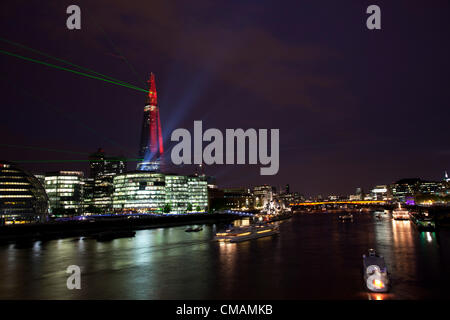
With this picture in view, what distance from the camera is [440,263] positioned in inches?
1522

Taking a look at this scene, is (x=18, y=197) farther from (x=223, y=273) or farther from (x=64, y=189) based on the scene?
(x=64, y=189)

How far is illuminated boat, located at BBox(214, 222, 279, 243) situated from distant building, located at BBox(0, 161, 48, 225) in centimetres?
6023

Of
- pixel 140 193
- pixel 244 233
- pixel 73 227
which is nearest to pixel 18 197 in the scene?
pixel 73 227

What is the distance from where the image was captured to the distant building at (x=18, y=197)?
299 ft

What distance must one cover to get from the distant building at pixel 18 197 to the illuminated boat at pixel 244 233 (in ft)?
198

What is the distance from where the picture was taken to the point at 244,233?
69625 mm

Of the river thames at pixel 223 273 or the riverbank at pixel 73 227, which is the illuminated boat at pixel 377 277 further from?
the riverbank at pixel 73 227

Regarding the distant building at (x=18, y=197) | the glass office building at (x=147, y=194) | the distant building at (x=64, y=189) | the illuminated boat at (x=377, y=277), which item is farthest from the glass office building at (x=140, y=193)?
the illuminated boat at (x=377, y=277)

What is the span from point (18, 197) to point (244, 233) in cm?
6713

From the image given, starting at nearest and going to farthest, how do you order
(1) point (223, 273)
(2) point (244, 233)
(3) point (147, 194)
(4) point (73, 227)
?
1. (1) point (223, 273)
2. (2) point (244, 233)
3. (4) point (73, 227)
4. (3) point (147, 194)

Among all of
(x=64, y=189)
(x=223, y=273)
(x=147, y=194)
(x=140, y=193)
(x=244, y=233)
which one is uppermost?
(x=64, y=189)

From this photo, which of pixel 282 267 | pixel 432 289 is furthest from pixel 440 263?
pixel 282 267

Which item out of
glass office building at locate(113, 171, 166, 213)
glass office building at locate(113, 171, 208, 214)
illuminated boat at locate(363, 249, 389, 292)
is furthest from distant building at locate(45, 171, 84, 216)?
illuminated boat at locate(363, 249, 389, 292)

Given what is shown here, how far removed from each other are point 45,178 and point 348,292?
20053 cm
